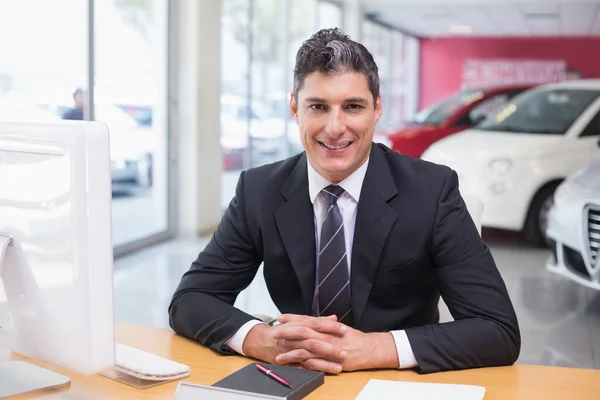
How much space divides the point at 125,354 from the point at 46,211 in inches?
19.8

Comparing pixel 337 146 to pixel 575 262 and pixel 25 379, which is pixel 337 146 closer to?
pixel 25 379

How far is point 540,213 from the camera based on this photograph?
270 inches

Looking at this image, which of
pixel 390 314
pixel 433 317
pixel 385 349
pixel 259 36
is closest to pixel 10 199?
pixel 385 349

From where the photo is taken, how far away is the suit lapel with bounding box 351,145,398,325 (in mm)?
1922

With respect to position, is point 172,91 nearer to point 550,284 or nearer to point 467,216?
point 550,284

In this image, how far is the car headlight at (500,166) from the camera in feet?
22.0


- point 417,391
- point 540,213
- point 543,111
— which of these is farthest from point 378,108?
point 543,111

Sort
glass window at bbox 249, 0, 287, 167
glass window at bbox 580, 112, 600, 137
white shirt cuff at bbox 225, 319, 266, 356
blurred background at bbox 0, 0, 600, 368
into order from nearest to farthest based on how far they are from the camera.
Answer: white shirt cuff at bbox 225, 319, 266, 356 → blurred background at bbox 0, 0, 600, 368 → glass window at bbox 580, 112, 600, 137 → glass window at bbox 249, 0, 287, 167

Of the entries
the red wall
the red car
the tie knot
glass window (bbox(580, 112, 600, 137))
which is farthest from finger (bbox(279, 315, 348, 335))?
the red wall

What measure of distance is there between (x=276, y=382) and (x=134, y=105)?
5600 mm

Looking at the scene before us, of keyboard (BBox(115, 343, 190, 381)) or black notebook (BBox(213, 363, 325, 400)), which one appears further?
keyboard (BBox(115, 343, 190, 381))

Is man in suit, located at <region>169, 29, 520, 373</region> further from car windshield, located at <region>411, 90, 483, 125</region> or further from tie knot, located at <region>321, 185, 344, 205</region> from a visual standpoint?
car windshield, located at <region>411, 90, 483, 125</region>

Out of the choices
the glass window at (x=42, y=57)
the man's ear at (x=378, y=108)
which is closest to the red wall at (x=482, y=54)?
the glass window at (x=42, y=57)

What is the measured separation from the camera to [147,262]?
6.16m
